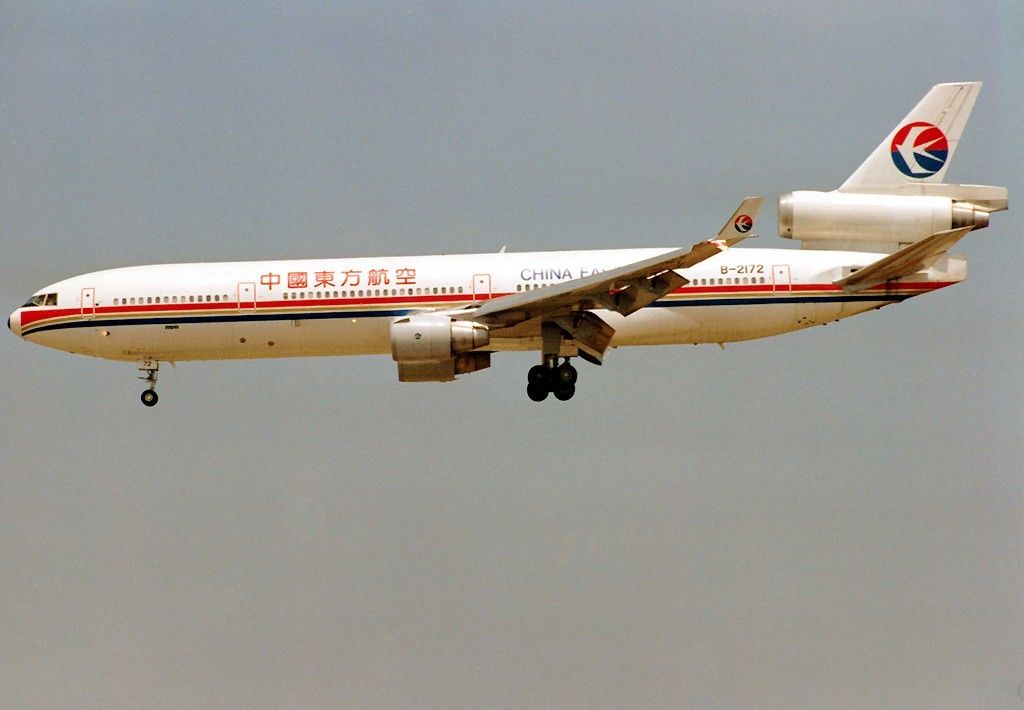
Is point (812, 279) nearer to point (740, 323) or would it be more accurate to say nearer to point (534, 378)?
point (740, 323)

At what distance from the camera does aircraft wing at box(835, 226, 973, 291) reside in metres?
33.4

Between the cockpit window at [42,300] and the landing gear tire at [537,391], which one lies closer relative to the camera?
the landing gear tire at [537,391]

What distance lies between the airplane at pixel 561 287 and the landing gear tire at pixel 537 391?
23 millimetres

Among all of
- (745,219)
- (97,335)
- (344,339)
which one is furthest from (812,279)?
(97,335)

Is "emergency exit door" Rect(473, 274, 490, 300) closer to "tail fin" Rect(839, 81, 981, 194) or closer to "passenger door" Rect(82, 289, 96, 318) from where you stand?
"tail fin" Rect(839, 81, 981, 194)

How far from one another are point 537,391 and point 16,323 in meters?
13.4

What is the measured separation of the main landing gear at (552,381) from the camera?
35.5 meters

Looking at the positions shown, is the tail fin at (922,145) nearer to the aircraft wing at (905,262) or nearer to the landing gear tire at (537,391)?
the aircraft wing at (905,262)

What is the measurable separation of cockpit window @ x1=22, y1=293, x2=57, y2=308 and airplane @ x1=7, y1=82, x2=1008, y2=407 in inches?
18.8

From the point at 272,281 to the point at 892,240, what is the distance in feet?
47.7

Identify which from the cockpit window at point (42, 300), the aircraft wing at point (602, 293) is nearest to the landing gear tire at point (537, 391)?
the aircraft wing at point (602, 293)

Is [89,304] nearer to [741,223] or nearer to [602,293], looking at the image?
[602,293]

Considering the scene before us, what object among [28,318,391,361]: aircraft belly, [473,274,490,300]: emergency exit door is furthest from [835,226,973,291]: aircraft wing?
[28,318,391,361]: aircraft belly

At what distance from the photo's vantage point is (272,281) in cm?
3659
